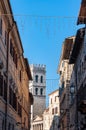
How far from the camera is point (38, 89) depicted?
17412 cm

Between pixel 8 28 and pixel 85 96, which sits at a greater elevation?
pixel 8 28

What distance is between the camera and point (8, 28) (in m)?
31.1

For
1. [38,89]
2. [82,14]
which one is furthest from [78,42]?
[38,89]

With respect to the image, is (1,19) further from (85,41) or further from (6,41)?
(85,41)

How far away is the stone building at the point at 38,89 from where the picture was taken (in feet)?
557

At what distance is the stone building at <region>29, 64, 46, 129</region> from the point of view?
557 ft

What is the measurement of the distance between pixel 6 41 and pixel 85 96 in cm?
743

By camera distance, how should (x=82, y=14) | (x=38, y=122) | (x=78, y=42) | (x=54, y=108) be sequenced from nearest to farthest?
(x=82, y=14) → (x=78, y=42) → (x=54, y=108) → (x=38, y=122)

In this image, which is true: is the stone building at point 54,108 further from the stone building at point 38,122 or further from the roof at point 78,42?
the roof at point 78,42

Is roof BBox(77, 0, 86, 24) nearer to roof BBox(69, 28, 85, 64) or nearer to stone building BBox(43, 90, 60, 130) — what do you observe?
roof BBox(69, 28, 85, 64)

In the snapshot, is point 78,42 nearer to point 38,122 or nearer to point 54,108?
point 54,108

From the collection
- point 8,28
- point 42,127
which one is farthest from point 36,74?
point 8,28

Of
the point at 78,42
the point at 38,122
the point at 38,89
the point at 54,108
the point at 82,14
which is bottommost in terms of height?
the point at 82,14

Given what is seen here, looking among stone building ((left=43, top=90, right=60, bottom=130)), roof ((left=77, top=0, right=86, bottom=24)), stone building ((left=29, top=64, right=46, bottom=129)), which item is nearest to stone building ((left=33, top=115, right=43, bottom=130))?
stone building ((left=29, top=64, right=46, bottom=129))
